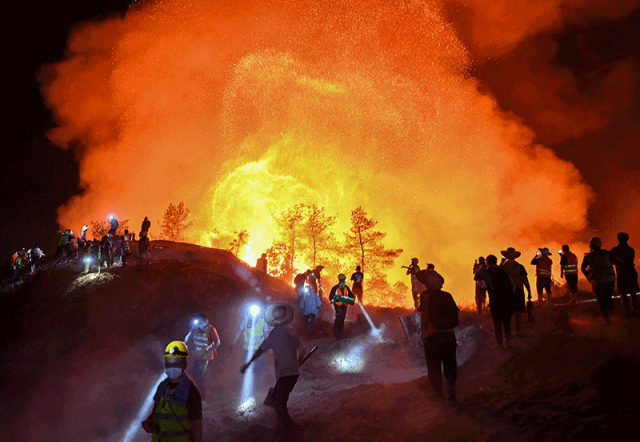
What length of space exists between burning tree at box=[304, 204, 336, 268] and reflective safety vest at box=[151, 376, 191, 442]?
37009 mm

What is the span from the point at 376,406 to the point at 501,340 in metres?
3.30

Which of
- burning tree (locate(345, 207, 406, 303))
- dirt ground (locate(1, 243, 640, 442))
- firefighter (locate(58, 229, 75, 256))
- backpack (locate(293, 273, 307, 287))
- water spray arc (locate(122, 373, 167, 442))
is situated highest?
burning tree (locate(345, 207, 406, 303))

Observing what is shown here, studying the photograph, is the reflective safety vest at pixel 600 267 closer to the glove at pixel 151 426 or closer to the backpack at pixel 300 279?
the backpack at pixel 300 279

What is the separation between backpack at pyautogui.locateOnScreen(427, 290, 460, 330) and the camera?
6.39 m

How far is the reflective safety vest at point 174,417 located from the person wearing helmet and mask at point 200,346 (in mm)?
5372

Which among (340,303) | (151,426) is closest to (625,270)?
(340,303)

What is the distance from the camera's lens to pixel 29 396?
12.9 m

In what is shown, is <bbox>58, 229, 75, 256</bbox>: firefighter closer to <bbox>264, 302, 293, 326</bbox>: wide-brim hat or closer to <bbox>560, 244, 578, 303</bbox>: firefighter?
<bbox>264, 302, 293, 326</bbox>: wide-brim hat

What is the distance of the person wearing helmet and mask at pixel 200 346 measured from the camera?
9297mm

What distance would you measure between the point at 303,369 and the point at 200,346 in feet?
12.7

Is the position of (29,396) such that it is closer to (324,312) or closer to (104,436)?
(104,436)

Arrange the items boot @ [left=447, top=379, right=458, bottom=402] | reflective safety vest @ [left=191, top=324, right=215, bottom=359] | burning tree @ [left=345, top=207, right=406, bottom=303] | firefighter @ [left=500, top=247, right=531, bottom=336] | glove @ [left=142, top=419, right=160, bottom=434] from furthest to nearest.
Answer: burning tree @ [left=345, top=207, right=406, bottom=303] → reflective safety vest @ [left=191, top=324, right=215, bottom=359] → firefighter @ [left=500, top=247, right=531, bottom=336] → boot @ [left=447, top=379, right=458, bottom=402] → glove @ [left=142, top=419, right=160, bottom=434]

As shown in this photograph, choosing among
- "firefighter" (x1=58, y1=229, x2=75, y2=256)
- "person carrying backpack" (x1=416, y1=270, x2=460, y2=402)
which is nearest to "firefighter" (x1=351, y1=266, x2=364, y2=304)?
"person carrying backpack" (x1=416, y1=270, x2=460, y2=402)

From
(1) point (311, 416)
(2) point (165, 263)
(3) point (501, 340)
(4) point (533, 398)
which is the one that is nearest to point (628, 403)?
(4) point (533, 398)
